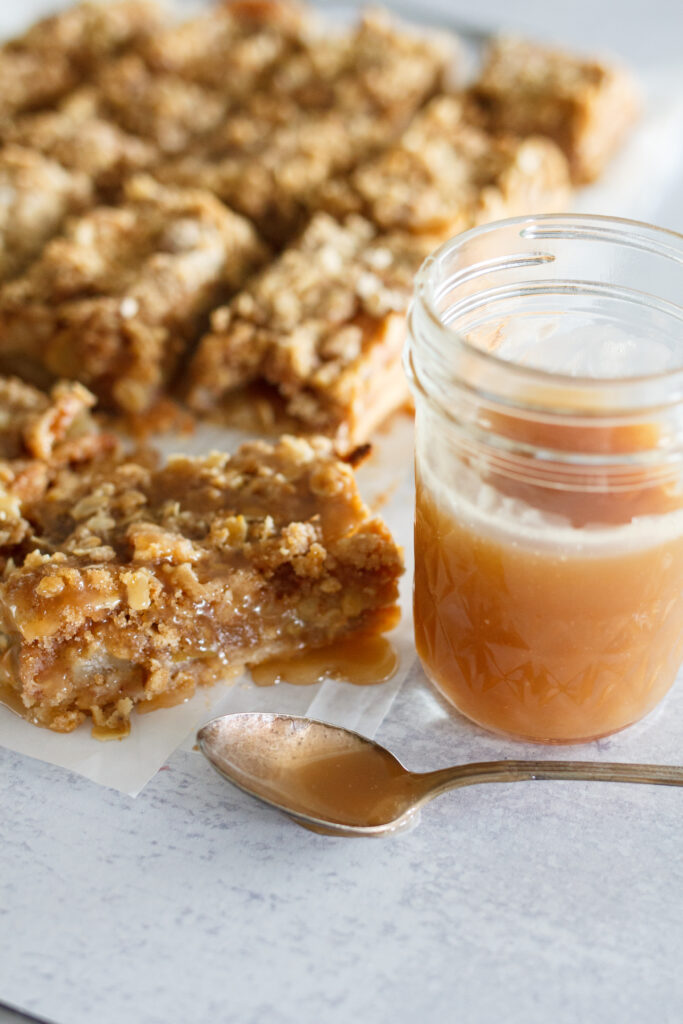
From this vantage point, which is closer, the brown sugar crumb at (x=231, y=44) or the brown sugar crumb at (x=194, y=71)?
the brown sugar crumb at (x=194, y=71)

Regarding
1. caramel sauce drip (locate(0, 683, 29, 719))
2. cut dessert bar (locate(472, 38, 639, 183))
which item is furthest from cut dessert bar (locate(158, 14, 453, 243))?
caramel sauce drip (locate(0, 683, 29, 719))

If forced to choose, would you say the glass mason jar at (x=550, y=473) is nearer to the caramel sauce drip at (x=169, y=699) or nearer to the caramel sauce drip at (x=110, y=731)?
the caramel sauce drip at (x=169, y=699)

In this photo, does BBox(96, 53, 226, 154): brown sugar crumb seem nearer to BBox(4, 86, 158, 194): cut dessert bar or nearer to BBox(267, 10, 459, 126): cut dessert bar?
BBox(4, 86, 158, 194): cut dessert bar

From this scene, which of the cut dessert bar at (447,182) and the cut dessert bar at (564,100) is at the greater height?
the cut dessert bar at (564,100)

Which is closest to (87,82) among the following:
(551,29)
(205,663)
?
(551,29)

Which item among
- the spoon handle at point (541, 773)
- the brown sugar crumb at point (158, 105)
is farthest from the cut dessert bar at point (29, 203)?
the spoon handle at point (541, 773)

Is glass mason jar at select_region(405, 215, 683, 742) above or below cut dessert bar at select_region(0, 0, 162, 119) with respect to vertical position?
above

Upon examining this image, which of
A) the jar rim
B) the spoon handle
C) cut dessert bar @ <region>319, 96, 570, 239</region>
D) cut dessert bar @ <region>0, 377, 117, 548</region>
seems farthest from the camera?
cut dessert bar @ <region>319, 96, 570, 239</region>
